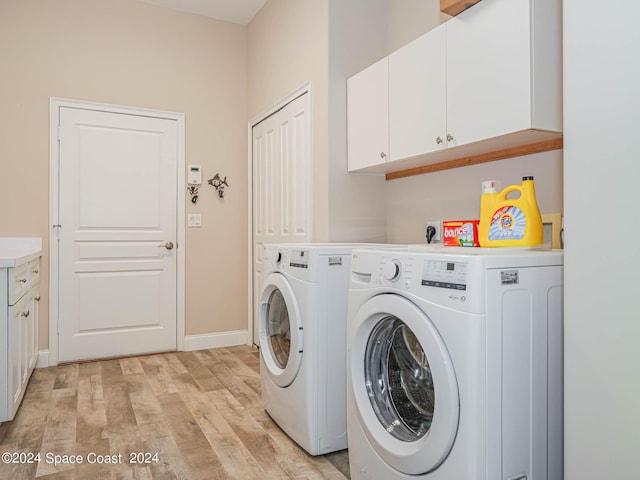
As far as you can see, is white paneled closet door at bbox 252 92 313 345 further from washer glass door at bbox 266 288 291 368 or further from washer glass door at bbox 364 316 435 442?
washer glass door at bbox 364 316 435 442

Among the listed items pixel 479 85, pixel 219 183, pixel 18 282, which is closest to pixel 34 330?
pixel 18 282

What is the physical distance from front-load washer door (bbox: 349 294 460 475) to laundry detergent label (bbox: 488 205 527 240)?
57 cm

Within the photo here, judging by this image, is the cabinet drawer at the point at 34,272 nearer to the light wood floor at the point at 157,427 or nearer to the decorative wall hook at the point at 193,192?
the light wood floor at the point at 157,427

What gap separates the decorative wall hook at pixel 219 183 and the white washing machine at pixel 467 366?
8.32ft

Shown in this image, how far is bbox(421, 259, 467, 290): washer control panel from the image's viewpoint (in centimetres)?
125

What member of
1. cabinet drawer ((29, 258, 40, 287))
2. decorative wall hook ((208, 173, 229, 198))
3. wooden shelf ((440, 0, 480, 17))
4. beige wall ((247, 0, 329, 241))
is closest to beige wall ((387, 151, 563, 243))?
beige wall ((247, 0, 329, 241))

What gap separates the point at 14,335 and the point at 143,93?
214cm

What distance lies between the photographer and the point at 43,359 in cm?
325

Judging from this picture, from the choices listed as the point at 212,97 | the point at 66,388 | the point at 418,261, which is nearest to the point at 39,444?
the point at 66,388

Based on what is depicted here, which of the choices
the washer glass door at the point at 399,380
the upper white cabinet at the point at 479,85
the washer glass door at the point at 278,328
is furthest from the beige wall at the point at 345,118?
the washer glass door at the point at 399,380

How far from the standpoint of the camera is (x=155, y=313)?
3.66m

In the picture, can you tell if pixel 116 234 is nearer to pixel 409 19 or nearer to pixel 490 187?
pixel 409 19

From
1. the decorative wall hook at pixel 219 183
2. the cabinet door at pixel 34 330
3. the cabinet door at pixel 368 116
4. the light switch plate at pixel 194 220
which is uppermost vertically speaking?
the cabinet door at pixel 368 116

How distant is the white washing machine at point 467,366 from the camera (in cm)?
122
